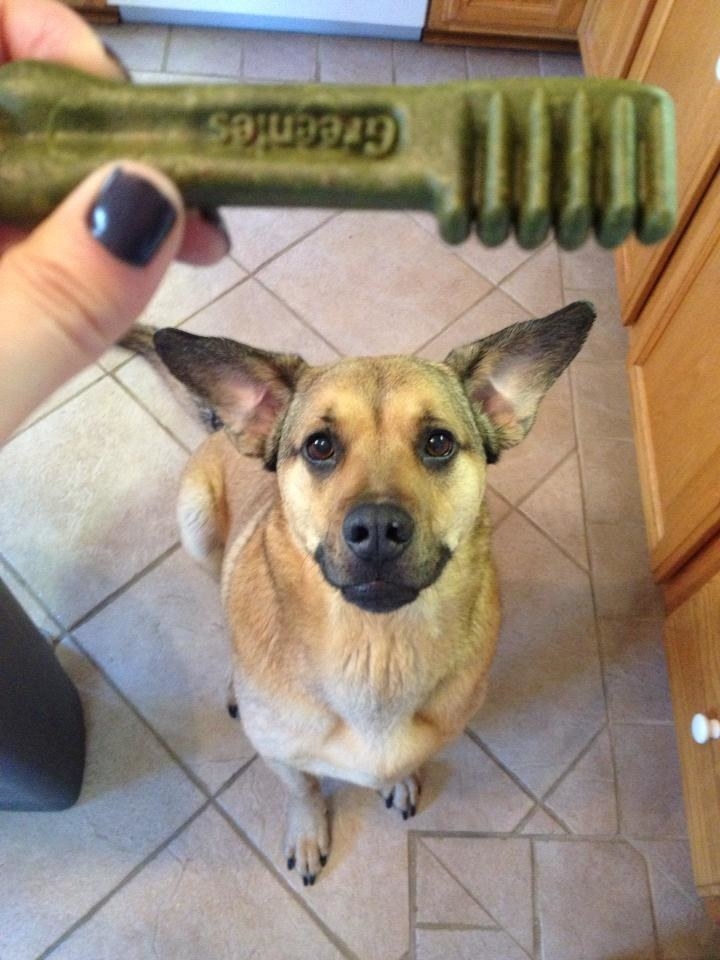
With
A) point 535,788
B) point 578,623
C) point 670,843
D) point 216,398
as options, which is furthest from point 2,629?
point 670,843

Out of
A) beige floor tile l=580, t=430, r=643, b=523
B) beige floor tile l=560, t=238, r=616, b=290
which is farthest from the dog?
beige floor tile l=560, t=238, r=616, b=290

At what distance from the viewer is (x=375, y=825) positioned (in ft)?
Answer: 6.05

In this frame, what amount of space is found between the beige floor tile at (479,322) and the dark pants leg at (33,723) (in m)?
1.53

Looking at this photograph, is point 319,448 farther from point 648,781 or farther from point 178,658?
point 648,781

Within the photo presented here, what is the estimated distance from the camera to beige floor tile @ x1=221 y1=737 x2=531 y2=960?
5.70ft

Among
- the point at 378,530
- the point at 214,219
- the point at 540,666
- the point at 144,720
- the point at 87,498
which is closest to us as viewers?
the point at 214,219

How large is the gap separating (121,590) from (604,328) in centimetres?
187

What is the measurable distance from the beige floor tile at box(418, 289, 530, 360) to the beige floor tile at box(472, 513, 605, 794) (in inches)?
26.4

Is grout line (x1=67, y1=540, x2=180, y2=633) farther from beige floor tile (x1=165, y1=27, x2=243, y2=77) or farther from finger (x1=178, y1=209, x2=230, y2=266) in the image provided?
beige floor tile (x1=165, y1=27, x2=243, y2=77)

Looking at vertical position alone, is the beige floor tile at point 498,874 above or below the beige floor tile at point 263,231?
below

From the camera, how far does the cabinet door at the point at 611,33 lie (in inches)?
93.7

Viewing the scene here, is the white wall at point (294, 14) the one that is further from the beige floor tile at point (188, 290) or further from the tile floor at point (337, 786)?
the beige floor tile at point (188, 290)

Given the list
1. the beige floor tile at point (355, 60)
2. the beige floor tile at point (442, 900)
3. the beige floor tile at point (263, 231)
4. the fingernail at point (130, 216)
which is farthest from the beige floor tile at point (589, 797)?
the beige floor tile at point (355, 60)

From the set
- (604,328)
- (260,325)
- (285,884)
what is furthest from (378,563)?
(604,328)
